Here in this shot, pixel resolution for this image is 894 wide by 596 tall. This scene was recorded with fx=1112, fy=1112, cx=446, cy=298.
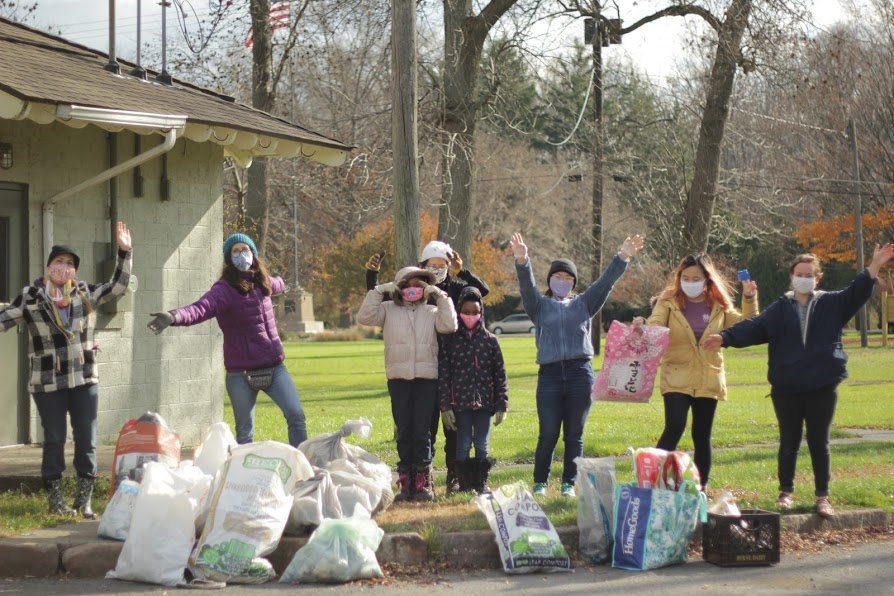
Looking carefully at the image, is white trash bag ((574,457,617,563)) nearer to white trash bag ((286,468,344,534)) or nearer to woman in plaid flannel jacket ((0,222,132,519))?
white trash bag ((286,468,344,534))

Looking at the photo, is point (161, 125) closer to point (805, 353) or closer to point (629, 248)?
point (629, 248)

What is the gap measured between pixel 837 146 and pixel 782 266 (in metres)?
15.3

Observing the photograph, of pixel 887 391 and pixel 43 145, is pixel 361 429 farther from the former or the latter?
pixel 887 391

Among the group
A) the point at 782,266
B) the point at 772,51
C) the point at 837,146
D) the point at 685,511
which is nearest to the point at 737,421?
the point at 772,51

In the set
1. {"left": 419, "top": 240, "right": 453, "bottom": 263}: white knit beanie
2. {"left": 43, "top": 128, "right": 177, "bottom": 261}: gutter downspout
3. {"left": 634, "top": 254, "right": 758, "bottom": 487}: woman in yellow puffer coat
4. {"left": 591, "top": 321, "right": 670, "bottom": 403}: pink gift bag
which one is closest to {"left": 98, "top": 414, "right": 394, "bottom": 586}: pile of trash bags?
{"left": 419, "top": 240, "right": 453, "bottom": 263}: white knit beanie

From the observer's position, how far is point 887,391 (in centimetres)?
2112

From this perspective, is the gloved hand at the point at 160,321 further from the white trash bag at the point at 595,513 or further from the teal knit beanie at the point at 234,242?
the white trash bag at the point at 595,513

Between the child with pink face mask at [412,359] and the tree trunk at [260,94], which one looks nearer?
the child with pink face mask at [412,359]

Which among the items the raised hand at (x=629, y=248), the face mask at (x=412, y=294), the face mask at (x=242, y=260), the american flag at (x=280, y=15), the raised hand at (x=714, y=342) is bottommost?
the raised hand at (x=714, y=342)

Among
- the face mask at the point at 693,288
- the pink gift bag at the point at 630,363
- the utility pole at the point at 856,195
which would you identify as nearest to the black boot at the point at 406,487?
the pink gift bag at the point at 630,363

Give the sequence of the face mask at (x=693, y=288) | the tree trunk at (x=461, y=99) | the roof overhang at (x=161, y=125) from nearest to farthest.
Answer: the face mask at (x=693, y=288) → the roof overhang at (x=161, y=125) → the tree trunk at (x=461, y=99)

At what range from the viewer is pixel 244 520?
6.34 m

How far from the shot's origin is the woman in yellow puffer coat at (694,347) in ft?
26.0

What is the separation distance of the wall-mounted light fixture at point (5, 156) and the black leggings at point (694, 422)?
584cm
